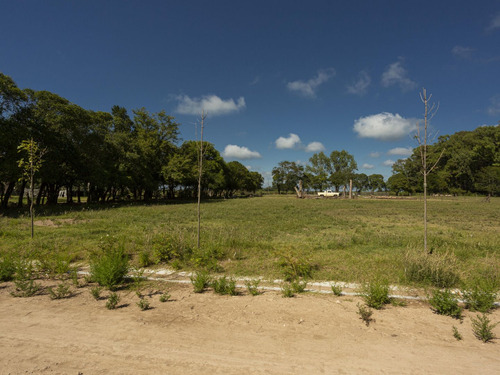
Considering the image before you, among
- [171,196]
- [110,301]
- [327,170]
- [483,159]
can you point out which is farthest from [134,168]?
[483,159]

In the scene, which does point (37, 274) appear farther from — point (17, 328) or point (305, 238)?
point (305, 238)

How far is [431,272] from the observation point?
16.9ft

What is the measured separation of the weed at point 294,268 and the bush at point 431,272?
2.34 m

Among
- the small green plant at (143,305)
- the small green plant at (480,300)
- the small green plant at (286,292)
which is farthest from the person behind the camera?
the small green plant at (286,292)

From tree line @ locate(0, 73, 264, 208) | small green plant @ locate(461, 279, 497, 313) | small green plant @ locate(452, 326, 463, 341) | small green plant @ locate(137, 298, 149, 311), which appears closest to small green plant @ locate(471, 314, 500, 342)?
small green plant @ locate(452, 326, 463, 341)

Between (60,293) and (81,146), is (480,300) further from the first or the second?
(81,146)

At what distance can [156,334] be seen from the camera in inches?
131

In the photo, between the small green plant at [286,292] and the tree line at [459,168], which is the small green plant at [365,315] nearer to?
the small green plant at [286,292]

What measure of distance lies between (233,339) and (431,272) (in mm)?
4803

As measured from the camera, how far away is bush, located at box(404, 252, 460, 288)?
5055mm

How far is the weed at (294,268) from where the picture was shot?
18.5 feet

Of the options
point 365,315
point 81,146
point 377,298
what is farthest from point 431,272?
point 81,146

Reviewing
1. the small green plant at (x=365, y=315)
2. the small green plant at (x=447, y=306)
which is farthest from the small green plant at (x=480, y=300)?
the small green plant at (x=365, y=315)

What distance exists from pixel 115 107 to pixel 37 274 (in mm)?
39164
